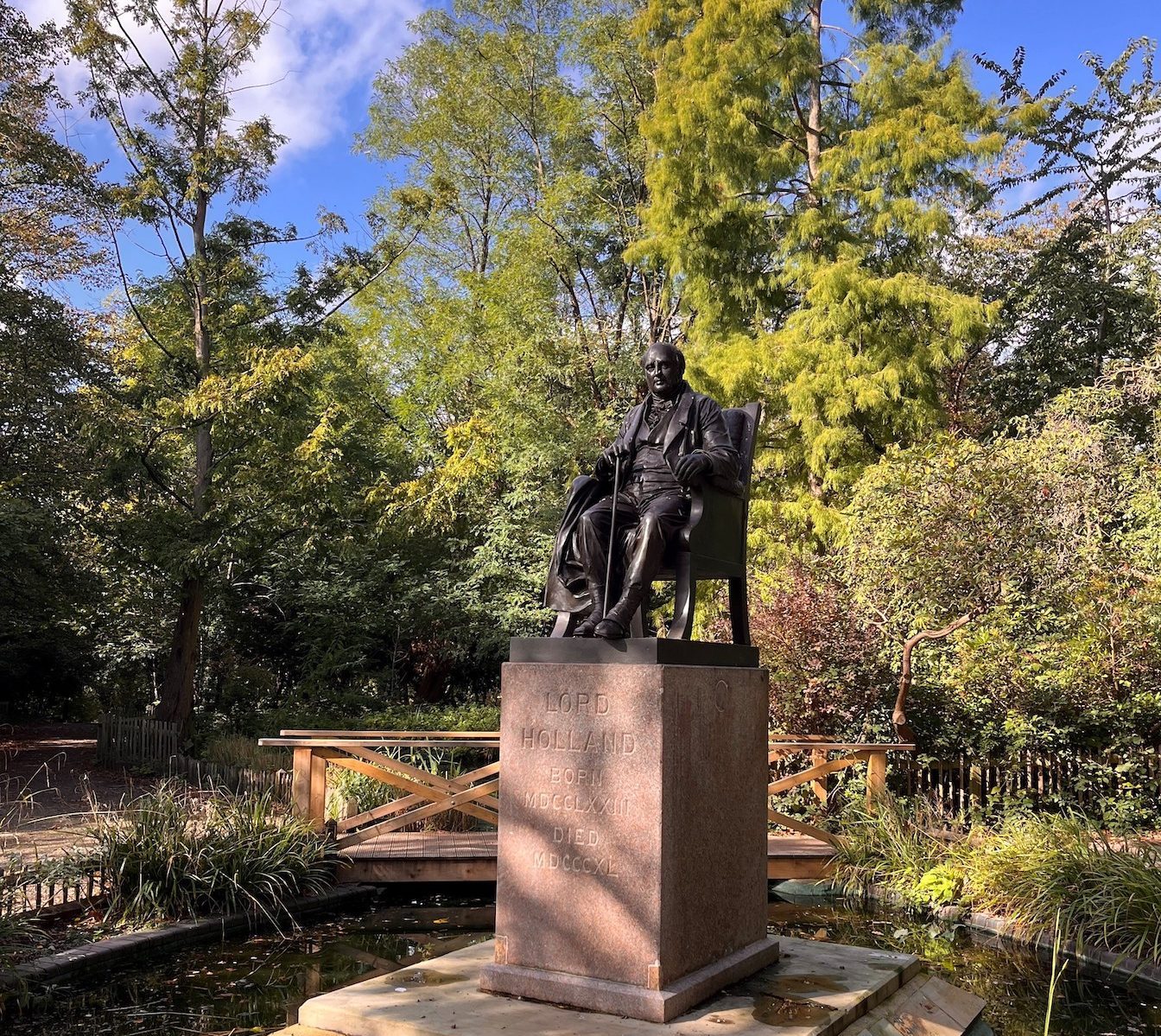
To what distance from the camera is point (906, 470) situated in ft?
36.0

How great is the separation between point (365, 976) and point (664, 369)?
408 centimetres

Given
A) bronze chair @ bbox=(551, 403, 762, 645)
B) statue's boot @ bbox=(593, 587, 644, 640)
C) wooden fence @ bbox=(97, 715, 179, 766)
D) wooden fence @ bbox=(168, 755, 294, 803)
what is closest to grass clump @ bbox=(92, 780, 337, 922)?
wooden fence @ bbox=(168, 755, 294, 803)

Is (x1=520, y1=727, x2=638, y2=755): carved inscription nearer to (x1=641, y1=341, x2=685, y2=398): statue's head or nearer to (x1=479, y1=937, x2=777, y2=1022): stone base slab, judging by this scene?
(x1=479, y1=937, x2=777, y2=1022): stone base slab

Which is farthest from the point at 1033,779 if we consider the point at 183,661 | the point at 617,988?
the point at 183,661

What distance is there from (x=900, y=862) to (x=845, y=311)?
29.0 feet

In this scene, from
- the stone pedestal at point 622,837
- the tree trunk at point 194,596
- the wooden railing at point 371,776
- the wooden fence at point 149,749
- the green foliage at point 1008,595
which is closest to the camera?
the stone pedestal at point 622,837

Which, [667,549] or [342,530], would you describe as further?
[342,530]

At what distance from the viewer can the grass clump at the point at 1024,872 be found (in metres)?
6.72

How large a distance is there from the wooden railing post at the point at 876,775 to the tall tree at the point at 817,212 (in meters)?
5.86

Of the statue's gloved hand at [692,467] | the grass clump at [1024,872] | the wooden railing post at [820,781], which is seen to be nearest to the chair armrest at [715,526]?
the statue's gloved hand at [692,467]

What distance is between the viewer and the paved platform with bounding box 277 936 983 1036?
425cm

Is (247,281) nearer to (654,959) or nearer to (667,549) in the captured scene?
(667,549)

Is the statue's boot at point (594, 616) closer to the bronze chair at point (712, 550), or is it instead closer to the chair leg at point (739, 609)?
the bronze chair at point (712, 550)

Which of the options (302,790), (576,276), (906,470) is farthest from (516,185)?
(302,790)
